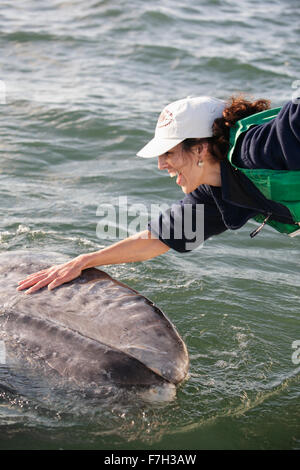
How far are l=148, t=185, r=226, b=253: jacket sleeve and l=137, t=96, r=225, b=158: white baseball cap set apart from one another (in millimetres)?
580

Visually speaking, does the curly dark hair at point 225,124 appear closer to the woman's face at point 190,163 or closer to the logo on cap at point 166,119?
the woman's face at point 190,163

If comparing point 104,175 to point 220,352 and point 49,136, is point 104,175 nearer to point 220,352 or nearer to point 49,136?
point 49,136

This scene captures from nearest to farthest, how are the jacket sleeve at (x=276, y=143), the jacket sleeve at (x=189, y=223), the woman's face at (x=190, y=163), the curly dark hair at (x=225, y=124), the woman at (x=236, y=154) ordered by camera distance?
1. the jacket sleeve at (x=276, y=143)
2. the woman at (x=236, y=154)
3. the curly dark hair at (x=225, y=124)
4. the woman's face at (x=190, y=163)
5. the jacket sleeve at (x=189, y=223)

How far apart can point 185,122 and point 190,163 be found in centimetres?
28

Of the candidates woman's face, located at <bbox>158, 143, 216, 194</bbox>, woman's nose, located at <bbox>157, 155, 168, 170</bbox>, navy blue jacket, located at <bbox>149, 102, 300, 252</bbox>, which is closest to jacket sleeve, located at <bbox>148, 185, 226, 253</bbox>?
navy blue jacket, located at <bbox>149, 102, 300, 252</bbox>

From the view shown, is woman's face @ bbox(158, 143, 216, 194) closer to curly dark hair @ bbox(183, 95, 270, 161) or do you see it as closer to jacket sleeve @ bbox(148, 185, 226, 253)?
curly dark hair @ bbox(183, 95, 270, 161)

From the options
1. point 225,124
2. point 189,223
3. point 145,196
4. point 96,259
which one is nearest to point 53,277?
point 96,259

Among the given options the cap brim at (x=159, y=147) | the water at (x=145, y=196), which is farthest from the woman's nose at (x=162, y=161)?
the water at (x=145, y=196)

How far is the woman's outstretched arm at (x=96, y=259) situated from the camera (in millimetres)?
4598

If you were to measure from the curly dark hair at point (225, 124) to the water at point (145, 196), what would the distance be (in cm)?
153

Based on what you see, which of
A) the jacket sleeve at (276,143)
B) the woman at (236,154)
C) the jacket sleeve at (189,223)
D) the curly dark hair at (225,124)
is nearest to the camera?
the jacket sleeve at (276,143)

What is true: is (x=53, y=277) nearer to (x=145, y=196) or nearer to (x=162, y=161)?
(x=162, y=161)

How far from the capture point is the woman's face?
409 centimetres

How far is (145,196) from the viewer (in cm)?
834
